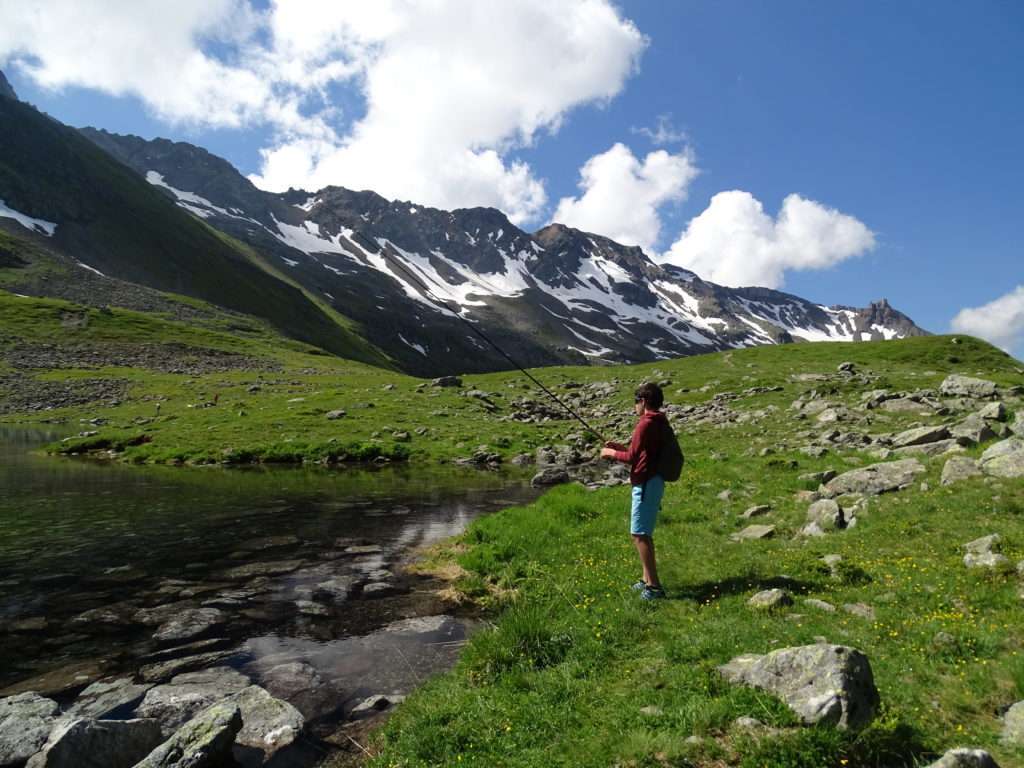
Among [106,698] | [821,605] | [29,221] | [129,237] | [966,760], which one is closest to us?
[966,760]

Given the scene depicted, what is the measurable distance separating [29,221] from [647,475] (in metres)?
186

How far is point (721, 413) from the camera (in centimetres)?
4297

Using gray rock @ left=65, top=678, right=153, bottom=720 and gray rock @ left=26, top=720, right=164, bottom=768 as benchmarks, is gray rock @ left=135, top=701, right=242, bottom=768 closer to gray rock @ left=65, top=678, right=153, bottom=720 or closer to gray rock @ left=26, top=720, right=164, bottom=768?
gray rock @ left=26, top=720, right=164, bottom=768

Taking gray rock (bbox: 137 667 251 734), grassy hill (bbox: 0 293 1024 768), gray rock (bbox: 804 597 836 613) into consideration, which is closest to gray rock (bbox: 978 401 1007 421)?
grassy hill (bbox: 0 293 1024 768)

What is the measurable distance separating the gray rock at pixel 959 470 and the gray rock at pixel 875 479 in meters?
0.95

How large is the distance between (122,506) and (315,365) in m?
71.2

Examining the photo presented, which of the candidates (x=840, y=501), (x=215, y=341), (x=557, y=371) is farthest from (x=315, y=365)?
(x=840, y=501)

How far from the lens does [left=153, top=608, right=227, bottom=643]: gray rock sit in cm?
1111

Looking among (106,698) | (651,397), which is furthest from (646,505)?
(106,698)

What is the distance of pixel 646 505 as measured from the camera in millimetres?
11195

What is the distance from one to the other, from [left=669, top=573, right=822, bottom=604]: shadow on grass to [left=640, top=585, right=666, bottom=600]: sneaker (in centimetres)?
21

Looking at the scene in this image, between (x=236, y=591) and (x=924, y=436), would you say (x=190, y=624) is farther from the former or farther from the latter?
(x=924, y=436)

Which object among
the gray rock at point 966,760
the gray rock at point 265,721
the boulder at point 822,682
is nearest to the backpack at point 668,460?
the boulder at point 822,682

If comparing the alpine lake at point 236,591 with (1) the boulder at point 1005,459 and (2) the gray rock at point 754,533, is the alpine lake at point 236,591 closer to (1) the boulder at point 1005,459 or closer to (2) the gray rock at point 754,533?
(2) the gray rock at point 754,533
